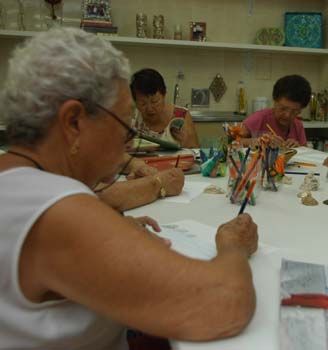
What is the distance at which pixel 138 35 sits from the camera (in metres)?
3.92

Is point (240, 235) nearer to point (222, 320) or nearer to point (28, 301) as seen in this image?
point (222, 320)

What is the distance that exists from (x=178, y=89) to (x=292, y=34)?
127 cm

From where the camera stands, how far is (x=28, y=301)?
2.33ft

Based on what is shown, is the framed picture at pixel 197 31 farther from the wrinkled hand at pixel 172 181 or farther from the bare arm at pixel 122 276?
the bare arm at pixel 122 276

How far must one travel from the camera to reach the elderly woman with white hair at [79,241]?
642 millimetres

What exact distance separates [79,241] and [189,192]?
3.60ft

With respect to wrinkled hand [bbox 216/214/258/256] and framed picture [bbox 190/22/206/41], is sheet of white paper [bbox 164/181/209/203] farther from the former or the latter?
framed picture [bbox 190/22/206/41]

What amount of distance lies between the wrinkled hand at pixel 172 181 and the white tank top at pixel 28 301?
85 centimetres

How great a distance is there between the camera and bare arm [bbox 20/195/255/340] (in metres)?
0.63

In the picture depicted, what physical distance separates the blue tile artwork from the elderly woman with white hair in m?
3.79

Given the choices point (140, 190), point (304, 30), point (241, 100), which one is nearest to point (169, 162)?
point (140, 190)

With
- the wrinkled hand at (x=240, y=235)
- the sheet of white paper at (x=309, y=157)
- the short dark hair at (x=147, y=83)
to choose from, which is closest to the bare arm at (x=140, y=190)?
the wrinkled hand at (x=240, y=235)

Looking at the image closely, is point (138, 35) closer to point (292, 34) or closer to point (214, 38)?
point (214, 38)

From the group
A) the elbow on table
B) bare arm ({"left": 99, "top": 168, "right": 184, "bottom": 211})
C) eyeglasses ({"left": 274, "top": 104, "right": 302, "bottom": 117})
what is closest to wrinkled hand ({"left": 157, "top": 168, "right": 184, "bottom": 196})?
bare arm ({"left": 99, "top": 168, "right": 184, "bottom": 211})
